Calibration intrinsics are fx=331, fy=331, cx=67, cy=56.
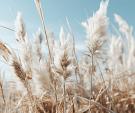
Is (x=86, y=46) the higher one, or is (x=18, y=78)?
(x=86, y=46)

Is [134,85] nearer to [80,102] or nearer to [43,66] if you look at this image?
[80,102]

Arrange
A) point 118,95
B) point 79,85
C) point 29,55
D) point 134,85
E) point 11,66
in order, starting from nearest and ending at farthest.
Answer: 1. point 11,66
2. point 29,55
3. point 79,85
4. point 118,95
5. point 134,85

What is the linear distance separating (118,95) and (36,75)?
203 centimetres

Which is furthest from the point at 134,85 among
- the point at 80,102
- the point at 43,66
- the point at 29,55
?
the point at 43,66

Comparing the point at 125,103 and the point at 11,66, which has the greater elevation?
the point at 11,66

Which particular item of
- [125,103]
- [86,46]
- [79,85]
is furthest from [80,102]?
[86,46]

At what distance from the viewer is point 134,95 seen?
3785mm

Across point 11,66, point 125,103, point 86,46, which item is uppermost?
point 86,46

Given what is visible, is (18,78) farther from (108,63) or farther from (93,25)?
(108,63)

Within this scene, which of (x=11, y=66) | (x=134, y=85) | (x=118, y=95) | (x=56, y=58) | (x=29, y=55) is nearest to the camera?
(x=56, y=58)

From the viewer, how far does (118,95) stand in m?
4.02

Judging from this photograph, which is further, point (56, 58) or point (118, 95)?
point (118, 95)

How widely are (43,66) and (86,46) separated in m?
0.35

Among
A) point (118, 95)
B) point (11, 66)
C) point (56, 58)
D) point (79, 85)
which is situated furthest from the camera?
point (118, 95)
